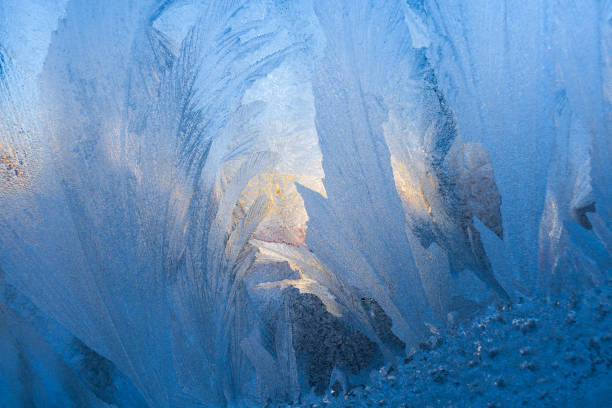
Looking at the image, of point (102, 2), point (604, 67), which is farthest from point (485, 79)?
point (102, 2)

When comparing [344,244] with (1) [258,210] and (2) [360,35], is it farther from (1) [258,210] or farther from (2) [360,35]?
(2) [360,35]

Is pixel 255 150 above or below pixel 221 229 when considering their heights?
above

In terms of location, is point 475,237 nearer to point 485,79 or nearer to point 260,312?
point 485,79

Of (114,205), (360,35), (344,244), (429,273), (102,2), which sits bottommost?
(429,273)

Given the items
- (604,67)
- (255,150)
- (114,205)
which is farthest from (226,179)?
(604,67)

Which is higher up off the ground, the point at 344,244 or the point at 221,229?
the point at 221,229

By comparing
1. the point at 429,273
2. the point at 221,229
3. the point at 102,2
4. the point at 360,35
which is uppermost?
the point at 102,2
